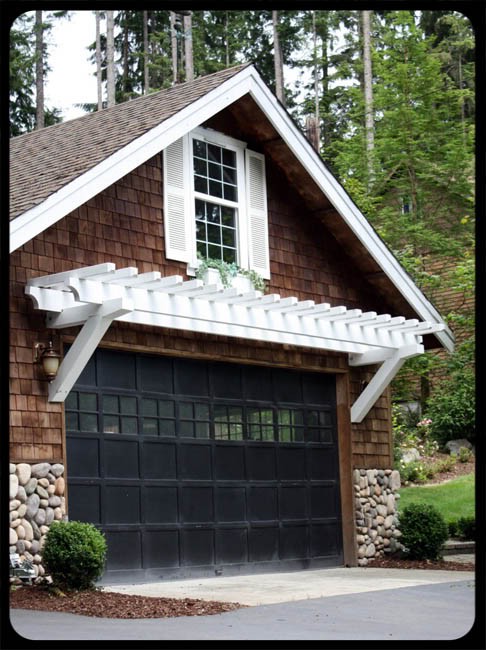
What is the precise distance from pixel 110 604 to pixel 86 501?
204cm

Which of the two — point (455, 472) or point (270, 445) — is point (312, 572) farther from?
point (455, 472)

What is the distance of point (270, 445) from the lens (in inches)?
487

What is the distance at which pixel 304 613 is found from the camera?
25.7 feet

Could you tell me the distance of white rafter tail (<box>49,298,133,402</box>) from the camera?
31.2 feet

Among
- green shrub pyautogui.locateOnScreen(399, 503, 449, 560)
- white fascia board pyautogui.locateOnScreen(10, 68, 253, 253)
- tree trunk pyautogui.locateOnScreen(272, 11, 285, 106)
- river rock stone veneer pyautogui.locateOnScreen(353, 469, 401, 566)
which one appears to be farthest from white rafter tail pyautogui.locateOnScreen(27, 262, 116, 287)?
tree trunk pyautogui.locateOnScreen(272, 11, 285, 106)

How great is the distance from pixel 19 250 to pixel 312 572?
5.44 m

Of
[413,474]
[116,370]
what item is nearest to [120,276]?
[116,370]

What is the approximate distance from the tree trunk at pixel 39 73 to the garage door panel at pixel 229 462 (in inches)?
663

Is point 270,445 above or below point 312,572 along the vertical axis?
above

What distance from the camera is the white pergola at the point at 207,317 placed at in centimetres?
945

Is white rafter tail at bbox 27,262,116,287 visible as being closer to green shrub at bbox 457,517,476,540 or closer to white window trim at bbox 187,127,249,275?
white window trim at bbox 187,127,249,275
